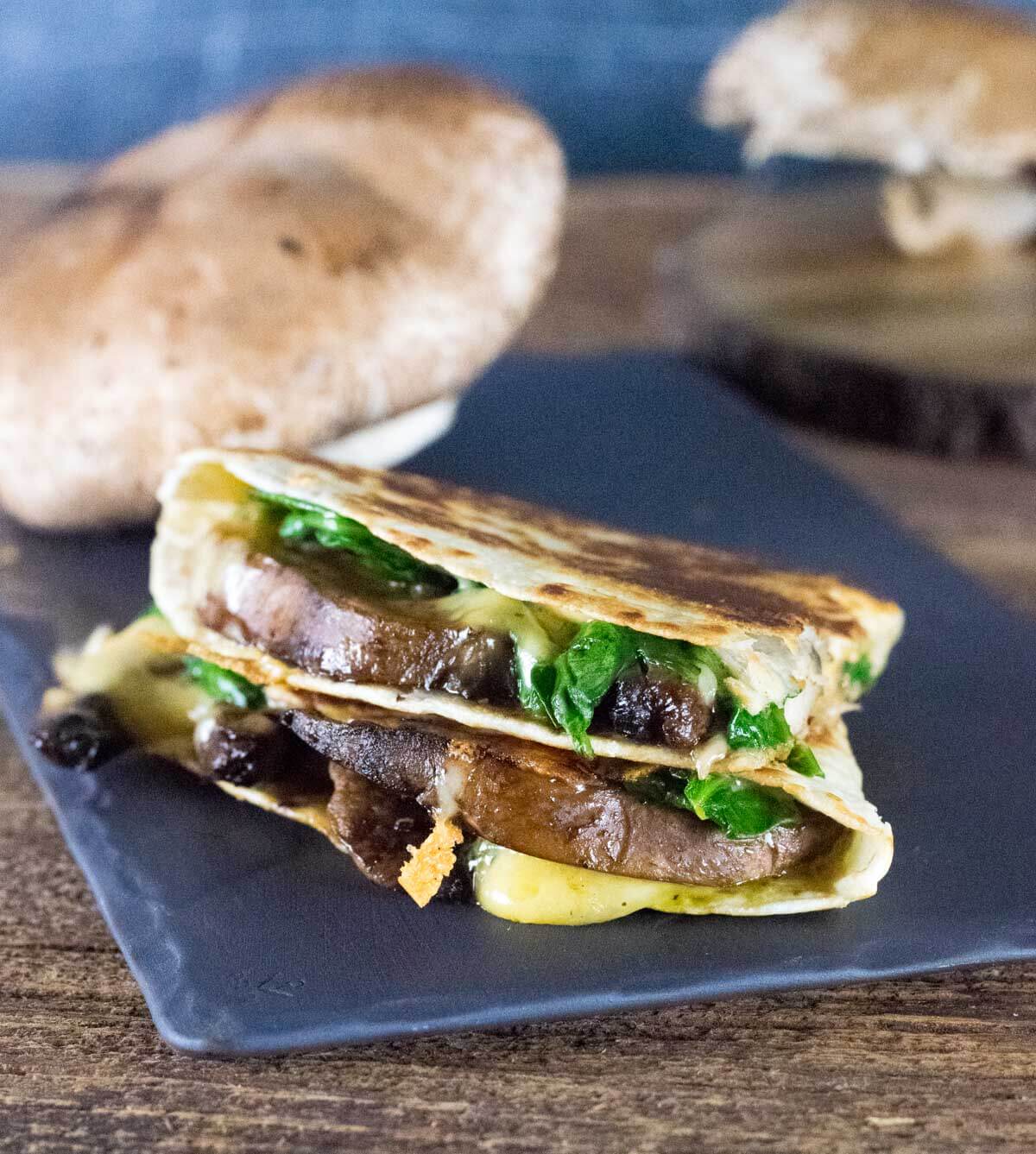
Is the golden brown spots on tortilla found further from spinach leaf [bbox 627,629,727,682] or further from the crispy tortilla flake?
the crispy tortilla flake

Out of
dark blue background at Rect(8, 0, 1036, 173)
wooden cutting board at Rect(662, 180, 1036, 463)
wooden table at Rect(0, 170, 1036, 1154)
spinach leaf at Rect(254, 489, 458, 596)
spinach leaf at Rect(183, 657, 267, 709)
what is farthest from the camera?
dark blue background at Rect(8, 0, 1036, 173)

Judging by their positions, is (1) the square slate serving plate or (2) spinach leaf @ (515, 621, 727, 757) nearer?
(1) the square slate serving plate

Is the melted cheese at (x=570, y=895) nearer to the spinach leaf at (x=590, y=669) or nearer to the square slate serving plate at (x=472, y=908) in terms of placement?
the square slate serving plate at (x=472, y=908)

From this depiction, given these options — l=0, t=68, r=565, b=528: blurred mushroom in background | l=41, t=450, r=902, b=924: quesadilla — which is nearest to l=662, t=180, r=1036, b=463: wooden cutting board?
l=0, t=68, r=565, b=528: blurred mushroom in background

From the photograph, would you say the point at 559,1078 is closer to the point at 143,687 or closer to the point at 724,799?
the point at 724,799

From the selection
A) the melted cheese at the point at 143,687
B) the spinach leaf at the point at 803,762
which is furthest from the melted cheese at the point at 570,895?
the melted cheese at the point at 143,687

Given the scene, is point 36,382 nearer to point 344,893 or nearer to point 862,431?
point 344,893

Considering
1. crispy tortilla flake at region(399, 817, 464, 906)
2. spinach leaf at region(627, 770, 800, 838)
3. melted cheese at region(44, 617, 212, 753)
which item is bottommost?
melted cheese at region(44, 617, 212, 753)
